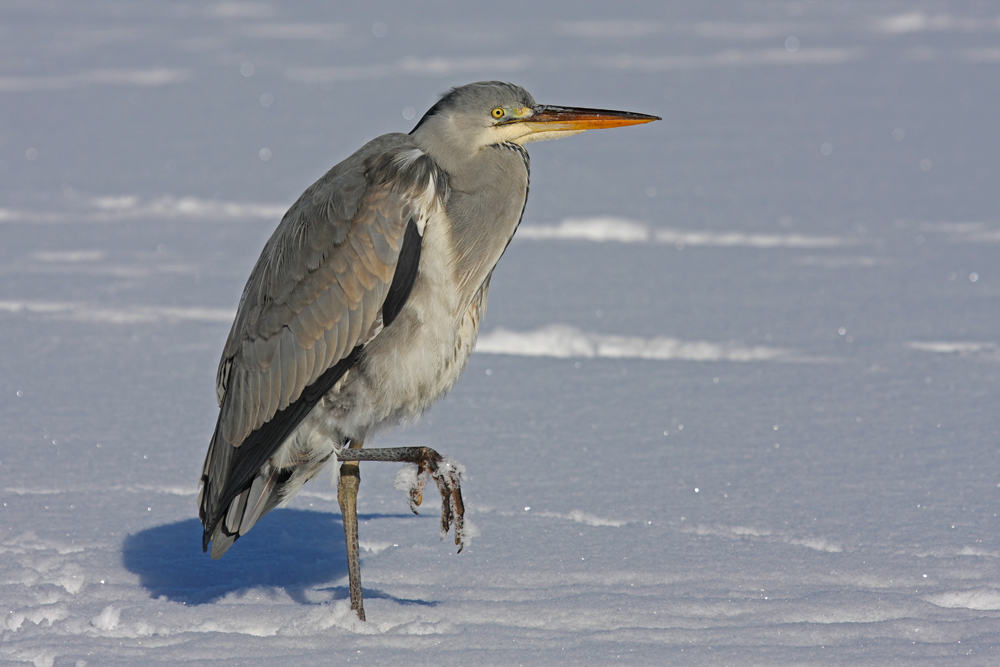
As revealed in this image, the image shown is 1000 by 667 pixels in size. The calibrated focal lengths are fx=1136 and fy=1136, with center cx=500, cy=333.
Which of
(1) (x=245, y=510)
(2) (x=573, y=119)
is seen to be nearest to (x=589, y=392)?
(2) (x=573, y=119)

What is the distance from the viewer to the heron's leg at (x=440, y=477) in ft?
9.78

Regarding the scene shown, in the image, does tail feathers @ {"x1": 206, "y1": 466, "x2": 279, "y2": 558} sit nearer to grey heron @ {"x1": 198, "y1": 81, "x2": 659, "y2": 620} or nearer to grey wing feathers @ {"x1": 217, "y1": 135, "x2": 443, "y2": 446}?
grey heron @ {"x1": 198, "y1": 81, "x2": 659, "y2": 620}

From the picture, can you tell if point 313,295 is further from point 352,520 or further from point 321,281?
point 352,520

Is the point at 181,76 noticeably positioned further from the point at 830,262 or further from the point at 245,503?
the point at 245,503

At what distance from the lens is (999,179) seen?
7.29 meters

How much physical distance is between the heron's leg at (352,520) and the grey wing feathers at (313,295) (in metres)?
0.23

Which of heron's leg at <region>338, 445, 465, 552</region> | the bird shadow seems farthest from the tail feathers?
heron's leg at <region>338, 445, 465, 552</region>

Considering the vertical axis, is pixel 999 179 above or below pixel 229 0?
below

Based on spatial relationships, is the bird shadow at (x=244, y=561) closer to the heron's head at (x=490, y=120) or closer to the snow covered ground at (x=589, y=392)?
the snow covered ground at (x=589, y=392)

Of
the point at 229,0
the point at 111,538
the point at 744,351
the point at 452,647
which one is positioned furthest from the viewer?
the point at 229,0

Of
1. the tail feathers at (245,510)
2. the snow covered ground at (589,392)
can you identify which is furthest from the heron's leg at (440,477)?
the tail feathers at (245,510)

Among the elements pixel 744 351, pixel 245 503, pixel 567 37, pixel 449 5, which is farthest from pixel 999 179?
pixel 449 5

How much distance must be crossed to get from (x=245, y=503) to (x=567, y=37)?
35.6ft

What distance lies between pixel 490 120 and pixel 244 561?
1.48m
